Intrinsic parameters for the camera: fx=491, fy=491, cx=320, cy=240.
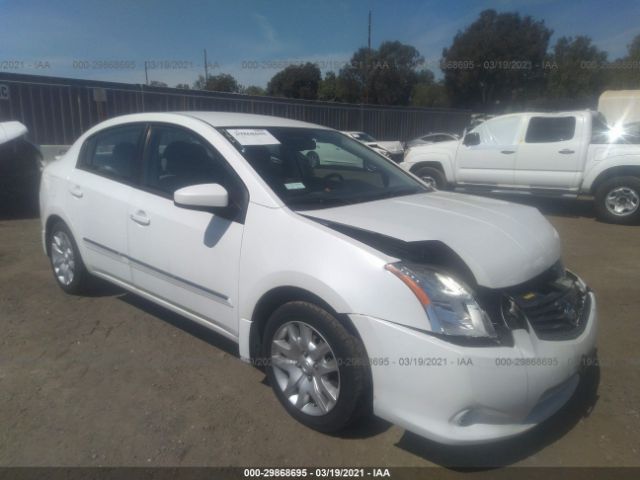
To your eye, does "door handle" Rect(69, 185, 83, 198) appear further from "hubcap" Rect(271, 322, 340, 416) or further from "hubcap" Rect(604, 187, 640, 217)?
"hubcap" Rect(604, 187, 640, 217)

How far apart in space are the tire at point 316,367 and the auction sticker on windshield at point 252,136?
3.83 ft

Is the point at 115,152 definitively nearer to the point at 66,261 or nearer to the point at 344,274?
the point at 66,261

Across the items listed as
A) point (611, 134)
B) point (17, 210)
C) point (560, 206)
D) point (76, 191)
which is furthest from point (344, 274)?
point (560, 206)

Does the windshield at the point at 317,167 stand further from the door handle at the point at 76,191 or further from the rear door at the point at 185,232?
the door handle at the point at 76,191

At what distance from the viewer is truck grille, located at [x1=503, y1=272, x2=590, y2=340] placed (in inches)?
93.7

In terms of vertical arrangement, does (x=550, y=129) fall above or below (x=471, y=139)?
above

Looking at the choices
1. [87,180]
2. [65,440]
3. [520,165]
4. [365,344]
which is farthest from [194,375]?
[520,165]

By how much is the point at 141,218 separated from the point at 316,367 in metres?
1.70

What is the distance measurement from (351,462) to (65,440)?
150 centimetres

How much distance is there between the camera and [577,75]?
1528 inches

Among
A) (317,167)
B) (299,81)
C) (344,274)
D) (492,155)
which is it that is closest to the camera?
(344,274)

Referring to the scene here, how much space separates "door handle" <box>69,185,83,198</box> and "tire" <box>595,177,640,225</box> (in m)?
8.17

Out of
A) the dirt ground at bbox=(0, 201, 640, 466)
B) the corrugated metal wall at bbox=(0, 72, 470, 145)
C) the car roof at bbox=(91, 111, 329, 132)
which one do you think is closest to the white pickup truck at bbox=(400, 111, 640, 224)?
the dirt ground at bbox=(0, 201, 640, 466)

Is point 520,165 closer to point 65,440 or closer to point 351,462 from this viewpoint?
point 351,462
